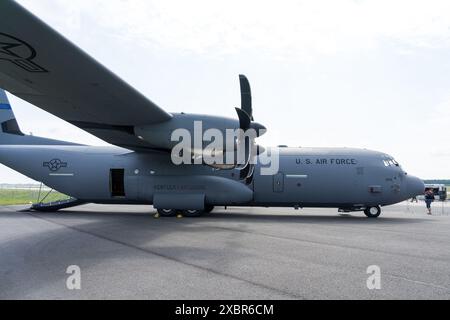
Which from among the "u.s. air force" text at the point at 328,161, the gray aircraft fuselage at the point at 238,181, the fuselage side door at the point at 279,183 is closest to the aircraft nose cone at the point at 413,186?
the gray aircraft fuselage at the point at 238,181

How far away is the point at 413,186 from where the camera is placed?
54.9 ft

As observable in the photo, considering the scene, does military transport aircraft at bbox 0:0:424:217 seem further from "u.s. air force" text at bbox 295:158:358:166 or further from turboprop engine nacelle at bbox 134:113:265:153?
turboprop engine nacelle at bbox 134:113:265:153

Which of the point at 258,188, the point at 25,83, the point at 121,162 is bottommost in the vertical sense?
the point at 258,188

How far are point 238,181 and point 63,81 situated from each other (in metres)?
9.54

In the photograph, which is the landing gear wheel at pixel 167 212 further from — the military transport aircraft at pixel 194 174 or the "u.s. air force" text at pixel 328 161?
the "u.s. air force" text at pixel 328 161

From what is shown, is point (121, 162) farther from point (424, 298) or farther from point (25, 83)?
point (424, 298)

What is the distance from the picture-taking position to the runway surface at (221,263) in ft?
17.0

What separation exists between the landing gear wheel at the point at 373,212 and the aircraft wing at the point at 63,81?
37.1 ft

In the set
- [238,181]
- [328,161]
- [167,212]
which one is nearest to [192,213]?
[167,212]

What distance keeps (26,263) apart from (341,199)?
1350cm

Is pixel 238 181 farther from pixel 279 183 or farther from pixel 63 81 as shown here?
pixel 63 81

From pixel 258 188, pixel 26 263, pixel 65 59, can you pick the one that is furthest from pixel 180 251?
pixel 258 188
